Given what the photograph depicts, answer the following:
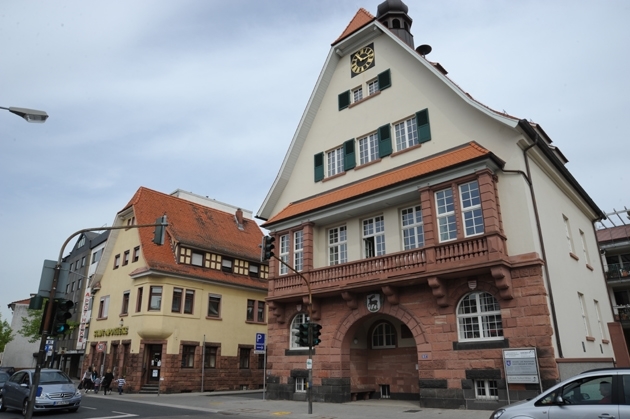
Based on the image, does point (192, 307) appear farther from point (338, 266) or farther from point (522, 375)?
point (522, 375)

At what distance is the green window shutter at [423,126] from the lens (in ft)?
66.7

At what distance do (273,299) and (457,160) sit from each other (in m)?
11.3

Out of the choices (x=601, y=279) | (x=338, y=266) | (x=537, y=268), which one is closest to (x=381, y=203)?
(x=338, y=266)

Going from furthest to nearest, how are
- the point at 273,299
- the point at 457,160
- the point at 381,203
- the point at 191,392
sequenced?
the point at 191,392 → the point at 273,299 → the point at 381,203 → the point at 457,160

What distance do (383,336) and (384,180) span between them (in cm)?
741

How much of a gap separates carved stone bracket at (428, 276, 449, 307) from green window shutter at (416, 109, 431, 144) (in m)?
6.45

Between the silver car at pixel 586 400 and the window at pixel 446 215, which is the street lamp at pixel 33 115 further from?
the window at pixel 446 215

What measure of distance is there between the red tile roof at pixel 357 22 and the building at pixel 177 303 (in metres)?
18.0

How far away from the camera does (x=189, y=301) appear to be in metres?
33.2

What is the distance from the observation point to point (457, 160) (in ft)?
58.3

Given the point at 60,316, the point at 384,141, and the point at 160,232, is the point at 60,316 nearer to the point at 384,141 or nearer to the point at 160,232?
the point at 160,232

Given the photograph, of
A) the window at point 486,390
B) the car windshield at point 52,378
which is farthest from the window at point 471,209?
the car windshield at point 52,378

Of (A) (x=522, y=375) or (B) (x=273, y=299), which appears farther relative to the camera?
(B) (x=273, y=299)

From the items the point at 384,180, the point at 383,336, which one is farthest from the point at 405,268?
the point at 383,336
